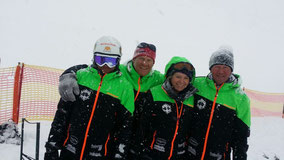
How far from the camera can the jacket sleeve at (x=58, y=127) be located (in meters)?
2.76

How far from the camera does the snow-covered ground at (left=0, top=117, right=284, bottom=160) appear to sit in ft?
16.9

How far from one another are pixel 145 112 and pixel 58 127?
1.18 m

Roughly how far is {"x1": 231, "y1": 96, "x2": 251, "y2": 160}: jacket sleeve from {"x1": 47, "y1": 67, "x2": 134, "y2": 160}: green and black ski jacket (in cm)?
160

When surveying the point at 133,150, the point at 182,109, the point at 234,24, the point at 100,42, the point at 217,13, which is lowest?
the point at 133,150

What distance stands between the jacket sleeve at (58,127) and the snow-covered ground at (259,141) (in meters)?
2.70

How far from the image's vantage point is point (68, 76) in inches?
110

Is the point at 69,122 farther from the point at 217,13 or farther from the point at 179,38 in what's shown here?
the point at 217,13

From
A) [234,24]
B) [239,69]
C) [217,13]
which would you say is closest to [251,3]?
[217,13]

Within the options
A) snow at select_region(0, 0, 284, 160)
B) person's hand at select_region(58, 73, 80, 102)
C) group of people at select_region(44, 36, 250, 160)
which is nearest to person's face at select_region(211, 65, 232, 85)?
group of people at select_region(44, 36, 250, 160)

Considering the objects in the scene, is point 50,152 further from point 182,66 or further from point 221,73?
point 221,73

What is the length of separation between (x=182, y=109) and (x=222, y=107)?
604mm

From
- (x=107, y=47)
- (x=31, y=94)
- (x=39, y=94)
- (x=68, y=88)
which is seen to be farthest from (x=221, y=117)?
(x=31, y=94)

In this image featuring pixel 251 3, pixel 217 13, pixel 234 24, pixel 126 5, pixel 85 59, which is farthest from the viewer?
pixel 251 3

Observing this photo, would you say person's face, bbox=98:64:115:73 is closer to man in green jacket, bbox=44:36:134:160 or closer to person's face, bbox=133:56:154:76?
man in green jacket, bbox=44:36:134:160
